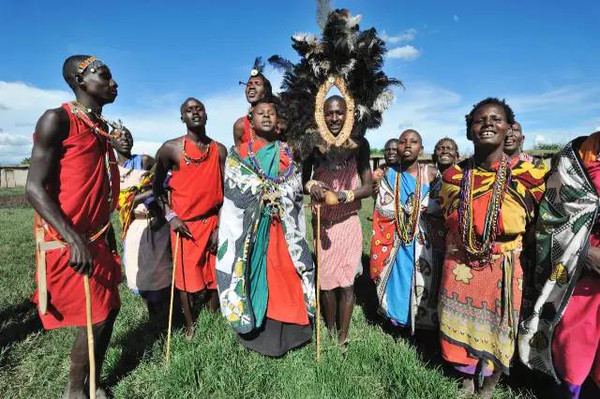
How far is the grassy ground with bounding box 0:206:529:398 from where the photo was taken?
9.91 feet

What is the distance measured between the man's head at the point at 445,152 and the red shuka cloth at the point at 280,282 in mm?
2413

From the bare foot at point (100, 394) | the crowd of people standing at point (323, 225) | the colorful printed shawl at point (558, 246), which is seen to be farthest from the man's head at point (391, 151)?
the bare foot at point (100, 394)

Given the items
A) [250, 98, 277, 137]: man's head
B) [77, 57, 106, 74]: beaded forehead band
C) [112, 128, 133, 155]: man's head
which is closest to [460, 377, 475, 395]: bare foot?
[250, 98, 277, 137]: man's head

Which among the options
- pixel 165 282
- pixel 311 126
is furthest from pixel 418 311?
pixel 165 282

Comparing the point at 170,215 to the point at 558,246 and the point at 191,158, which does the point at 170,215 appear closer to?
the point at 191,158

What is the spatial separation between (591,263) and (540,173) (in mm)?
716

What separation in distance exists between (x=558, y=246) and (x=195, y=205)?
326 centimetres

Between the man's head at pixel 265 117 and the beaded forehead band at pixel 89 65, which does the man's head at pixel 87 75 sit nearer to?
the beaded forehead band at pixel 89 65

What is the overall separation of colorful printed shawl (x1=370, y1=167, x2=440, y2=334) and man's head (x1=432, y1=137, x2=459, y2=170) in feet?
2.49

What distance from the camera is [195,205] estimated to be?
4.04m

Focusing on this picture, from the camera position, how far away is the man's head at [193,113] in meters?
3.93

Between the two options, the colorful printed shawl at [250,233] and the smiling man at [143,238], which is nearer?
the colorful printed shawl at [250,233]

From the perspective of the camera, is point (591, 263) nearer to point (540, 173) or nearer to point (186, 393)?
point (540, 173)

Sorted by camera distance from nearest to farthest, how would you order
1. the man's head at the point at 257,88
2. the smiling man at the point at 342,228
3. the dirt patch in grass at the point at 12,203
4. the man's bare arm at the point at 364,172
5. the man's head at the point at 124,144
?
the man's bare arm at the point at 364,172
the smiling man at the point at 342,228
the man's head at the point at 257,88
the man's head at the point at 124,144
the dirt patch in grass at the point at 12,203
